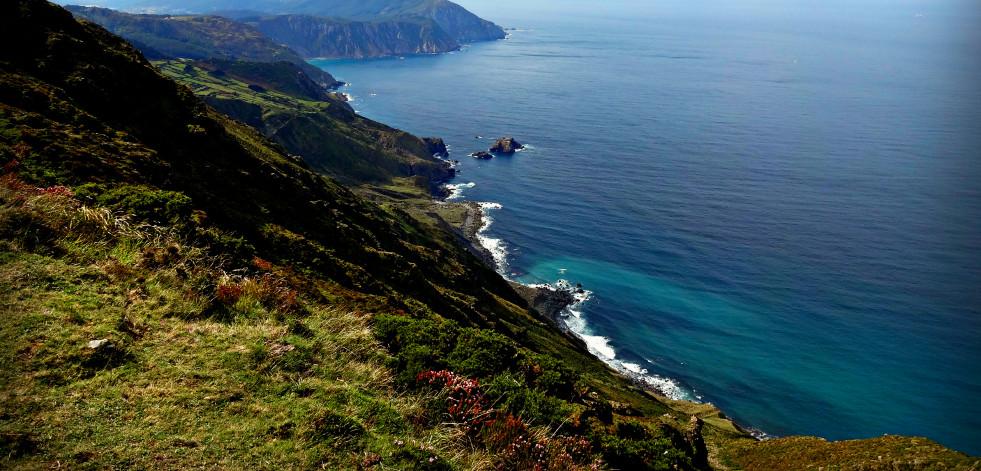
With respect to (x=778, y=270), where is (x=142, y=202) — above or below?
above

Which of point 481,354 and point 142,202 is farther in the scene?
point 142,202

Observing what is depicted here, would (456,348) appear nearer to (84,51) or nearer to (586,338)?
(84,51)

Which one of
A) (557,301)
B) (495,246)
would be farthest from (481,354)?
(495,246)

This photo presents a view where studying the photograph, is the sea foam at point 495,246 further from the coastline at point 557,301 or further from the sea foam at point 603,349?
the sea foam at point 603,349

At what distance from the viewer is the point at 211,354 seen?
13547mm

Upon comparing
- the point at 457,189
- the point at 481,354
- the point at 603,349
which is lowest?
the point at 603,349

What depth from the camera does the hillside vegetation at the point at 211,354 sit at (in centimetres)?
1104

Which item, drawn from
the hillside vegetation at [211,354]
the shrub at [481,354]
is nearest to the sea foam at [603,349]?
the hillside vegetation at [211,354]

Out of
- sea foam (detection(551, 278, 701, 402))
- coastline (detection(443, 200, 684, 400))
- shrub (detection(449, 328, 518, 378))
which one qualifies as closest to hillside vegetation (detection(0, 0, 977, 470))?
shrub (detection(449, 328, 518, 378))

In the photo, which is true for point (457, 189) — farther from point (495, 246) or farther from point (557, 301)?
point (557, 301)

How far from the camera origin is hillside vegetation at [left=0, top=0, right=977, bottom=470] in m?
11.0

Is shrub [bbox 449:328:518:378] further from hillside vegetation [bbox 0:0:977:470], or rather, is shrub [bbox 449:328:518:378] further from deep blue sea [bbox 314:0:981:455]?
deep blue sea [bbox 314:0:981:455]

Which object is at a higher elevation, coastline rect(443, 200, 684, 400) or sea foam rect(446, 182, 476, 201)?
sea foam rect(446, 182, 476, 201)

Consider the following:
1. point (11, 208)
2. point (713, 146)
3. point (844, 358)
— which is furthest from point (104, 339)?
point (713, 146)
